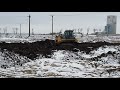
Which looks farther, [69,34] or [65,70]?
[69,34]

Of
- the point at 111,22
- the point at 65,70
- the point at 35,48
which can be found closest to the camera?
the point at 65,70

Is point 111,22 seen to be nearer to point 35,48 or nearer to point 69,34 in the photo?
point 69,34

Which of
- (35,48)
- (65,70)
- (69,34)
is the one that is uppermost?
(69,34)

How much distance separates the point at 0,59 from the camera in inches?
702

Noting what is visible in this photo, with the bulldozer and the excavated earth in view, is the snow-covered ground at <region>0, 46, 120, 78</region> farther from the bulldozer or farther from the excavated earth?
the bulldozer

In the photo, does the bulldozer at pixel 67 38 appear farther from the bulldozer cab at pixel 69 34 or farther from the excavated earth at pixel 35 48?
the excavated earth at pixel 35 48

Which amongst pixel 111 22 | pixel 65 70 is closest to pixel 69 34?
pixel 65 70

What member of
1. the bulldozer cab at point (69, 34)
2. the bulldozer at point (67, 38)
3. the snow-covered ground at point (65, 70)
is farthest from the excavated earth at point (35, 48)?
the snow-covered ground at point (65, 70)

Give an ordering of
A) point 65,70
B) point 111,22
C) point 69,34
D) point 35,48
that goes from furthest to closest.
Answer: point 111,22 → point 69,34 → point 35,48 → point 65,70

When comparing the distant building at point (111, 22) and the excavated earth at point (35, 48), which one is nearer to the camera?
the excavated earth at point (35, 48)
